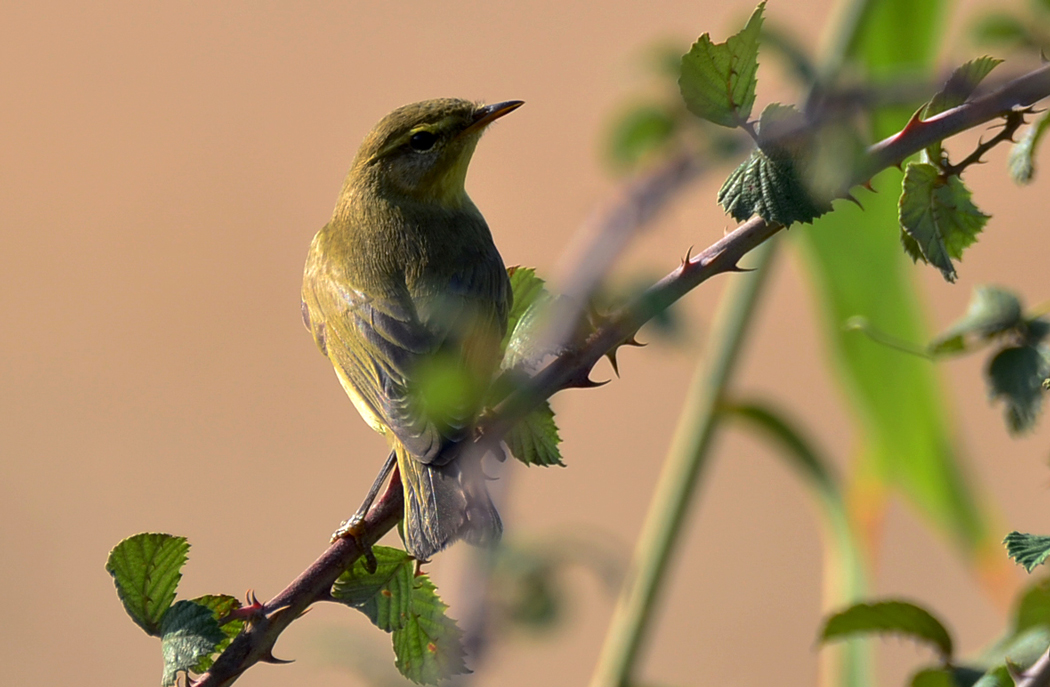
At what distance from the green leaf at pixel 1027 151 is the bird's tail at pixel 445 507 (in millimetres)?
566

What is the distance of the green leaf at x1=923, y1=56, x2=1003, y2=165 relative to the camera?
0.89m

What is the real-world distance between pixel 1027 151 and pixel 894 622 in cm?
46

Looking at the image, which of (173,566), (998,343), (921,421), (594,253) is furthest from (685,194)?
(921,421)

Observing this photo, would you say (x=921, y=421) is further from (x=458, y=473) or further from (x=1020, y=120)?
(x=1020, y=120)

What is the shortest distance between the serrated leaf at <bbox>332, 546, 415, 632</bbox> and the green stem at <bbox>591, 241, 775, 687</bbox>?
2.03 feet

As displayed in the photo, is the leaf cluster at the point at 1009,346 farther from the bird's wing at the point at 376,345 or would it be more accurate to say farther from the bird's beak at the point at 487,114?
the bird's beak at the point at 487,114

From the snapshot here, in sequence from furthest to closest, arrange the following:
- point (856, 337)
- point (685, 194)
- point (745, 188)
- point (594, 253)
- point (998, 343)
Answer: point (856, 337)
point (685, 194)
point (594, 253)
point (998, 343)
point (745, 188)

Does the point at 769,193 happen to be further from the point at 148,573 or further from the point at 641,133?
the point at 641,133

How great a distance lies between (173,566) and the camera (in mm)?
1007

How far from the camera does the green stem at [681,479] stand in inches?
64.4

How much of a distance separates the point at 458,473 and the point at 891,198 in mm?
1371

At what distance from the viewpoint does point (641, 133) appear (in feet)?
6.33

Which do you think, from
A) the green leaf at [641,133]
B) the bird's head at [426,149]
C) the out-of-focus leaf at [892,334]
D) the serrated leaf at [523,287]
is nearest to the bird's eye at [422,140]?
the bird's head at [426,149]

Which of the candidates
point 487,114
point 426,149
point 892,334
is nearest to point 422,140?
point 426,149
